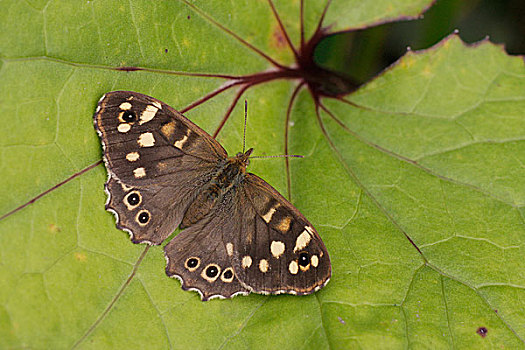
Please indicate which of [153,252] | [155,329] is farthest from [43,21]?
[155,329]

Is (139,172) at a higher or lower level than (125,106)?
lower

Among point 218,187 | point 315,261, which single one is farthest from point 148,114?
point 315,261

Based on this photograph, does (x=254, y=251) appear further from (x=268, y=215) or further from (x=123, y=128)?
(x=123, y=128)

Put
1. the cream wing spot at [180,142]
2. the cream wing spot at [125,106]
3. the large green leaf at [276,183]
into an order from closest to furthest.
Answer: the large green leaf at [276,183] → the cream wing spot at [125,106] → the cream wing spot at [180,142]

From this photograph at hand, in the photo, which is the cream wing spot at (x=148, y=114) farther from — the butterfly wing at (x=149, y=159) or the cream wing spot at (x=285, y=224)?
the cream wing spot at (x=285, y=224)

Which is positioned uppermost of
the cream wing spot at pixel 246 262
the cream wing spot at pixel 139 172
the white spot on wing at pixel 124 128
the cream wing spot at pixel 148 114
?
the cream wing spot at pixel 148 114

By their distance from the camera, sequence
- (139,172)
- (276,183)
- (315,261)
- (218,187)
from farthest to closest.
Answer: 1. (276,183)
2. (218,187)
3. (139,172)
4. (315,261)

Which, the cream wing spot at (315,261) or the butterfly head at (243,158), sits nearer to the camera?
the cream wing spot at (315,261)

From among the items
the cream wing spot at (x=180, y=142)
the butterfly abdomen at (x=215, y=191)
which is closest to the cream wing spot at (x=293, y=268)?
the butterfly abdomen at (x=215, y=191)
